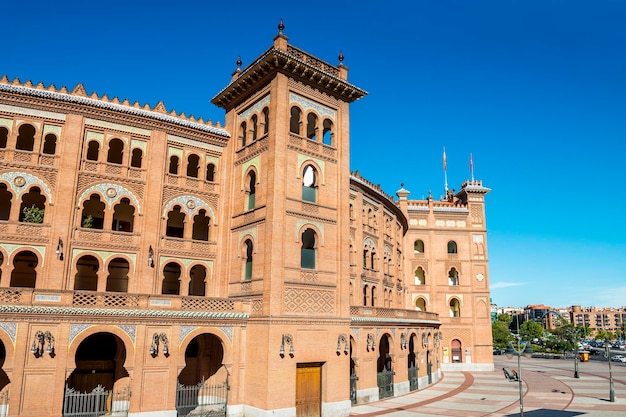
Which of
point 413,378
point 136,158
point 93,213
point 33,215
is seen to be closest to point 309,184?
point 136,158

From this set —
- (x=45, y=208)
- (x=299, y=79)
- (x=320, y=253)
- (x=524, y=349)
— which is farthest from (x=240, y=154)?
(x=524, y=349)

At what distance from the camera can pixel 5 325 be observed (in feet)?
65.2

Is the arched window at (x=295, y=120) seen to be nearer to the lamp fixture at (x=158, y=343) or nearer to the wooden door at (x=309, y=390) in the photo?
the wooden door at (x=309, y=390)

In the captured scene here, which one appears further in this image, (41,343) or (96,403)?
(96,403)

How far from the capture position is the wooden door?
2400cm

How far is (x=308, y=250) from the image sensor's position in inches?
1024

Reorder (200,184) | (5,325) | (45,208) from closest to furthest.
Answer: (5,325), (45,208), (200,184)

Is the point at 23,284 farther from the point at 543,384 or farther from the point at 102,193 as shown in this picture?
the point at 543,384

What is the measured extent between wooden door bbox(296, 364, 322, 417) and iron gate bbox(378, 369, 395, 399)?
790cm

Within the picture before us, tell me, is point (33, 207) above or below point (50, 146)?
below

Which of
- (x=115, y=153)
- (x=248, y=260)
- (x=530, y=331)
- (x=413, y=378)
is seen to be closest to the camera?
(x=248, y=260)

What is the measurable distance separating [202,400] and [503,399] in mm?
19180

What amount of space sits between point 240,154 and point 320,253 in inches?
298

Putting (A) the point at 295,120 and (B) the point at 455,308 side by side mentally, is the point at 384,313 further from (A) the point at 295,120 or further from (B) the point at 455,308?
(B) the point at 455,308
